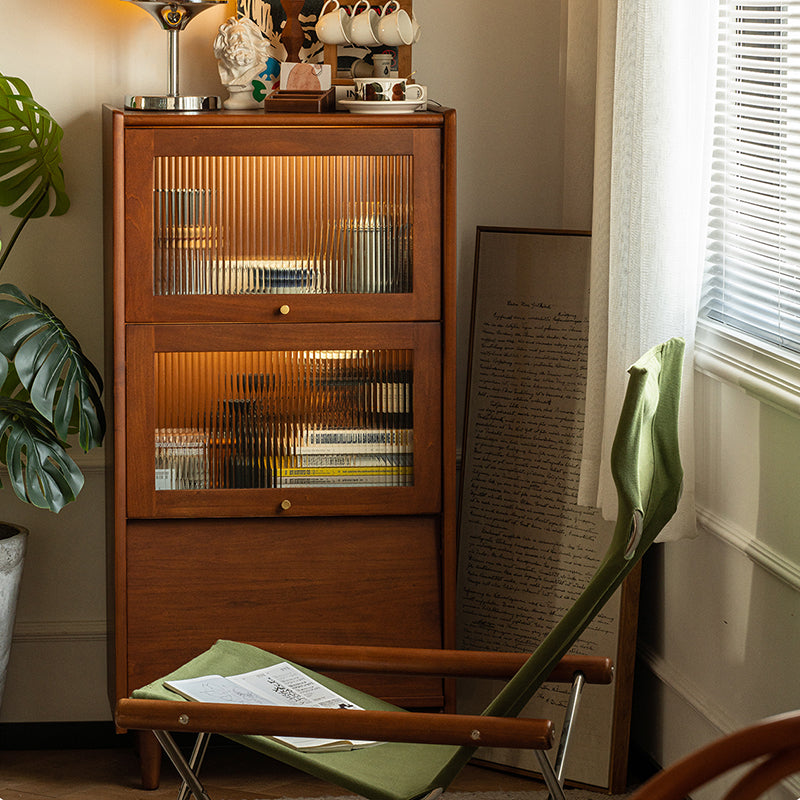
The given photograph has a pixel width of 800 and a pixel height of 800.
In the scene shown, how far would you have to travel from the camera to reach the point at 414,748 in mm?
1928

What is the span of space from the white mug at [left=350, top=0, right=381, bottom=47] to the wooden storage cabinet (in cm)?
39

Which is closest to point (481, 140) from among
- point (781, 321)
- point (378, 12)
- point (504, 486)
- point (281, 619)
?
point (378, 12)

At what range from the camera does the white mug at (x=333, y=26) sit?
8.97ft

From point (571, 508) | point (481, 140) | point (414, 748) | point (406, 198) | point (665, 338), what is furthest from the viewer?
point (481, 140)

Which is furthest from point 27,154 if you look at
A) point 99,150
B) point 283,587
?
point 283,587

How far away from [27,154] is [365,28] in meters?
0.89

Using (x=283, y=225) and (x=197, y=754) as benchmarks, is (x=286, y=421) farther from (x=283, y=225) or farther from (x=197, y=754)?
(x=197, y=754)

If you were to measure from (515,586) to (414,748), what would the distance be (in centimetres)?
95

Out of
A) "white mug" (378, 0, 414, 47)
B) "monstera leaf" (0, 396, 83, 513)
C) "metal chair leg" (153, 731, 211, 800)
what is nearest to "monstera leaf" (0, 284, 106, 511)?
"monstera leaf" (0, 396, 83, 513)

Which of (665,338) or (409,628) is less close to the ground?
(665,338)

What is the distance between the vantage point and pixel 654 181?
83.9 inches

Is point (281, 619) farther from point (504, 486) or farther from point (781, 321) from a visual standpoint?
point (781, 321)

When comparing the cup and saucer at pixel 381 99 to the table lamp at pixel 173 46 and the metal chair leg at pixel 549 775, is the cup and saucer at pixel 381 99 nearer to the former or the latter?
the table lamp at pixel 173 46

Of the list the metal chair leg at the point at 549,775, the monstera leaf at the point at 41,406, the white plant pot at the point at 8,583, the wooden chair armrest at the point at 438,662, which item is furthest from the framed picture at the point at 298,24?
the metal chair leg at the point at 549,775
